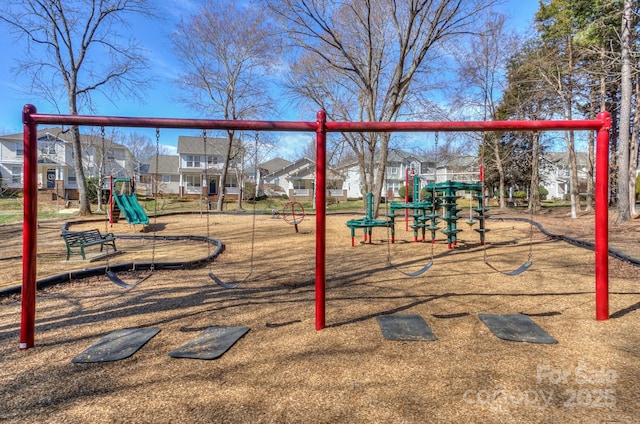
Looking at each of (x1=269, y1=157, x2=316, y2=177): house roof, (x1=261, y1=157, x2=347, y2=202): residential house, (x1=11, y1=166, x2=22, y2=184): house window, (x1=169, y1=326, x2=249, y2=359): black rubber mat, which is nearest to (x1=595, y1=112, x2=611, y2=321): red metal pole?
(x1=169, y1=326, x2=249, y2=359): black rubber mat

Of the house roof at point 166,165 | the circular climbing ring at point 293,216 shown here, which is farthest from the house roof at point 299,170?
the circular climbing ring at point 293,216

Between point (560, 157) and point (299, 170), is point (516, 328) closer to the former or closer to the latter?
point (299, 170)

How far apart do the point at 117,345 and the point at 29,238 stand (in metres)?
1.27

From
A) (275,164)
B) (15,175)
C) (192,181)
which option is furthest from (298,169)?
(15,175)

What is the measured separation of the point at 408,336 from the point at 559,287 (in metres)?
3.08

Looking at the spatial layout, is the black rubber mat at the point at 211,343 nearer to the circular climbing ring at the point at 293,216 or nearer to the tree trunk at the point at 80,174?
the circular climbing ring at the point at 293,216

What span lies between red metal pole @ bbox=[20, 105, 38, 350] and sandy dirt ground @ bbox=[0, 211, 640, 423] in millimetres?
201

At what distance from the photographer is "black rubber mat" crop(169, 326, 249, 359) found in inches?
118

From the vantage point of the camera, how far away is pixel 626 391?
93.7 inches

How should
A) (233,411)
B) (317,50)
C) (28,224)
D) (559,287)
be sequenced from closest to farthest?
(233,411), (28,224), (559,287), (317,50)

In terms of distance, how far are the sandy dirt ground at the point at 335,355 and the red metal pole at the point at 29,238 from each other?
201 mm

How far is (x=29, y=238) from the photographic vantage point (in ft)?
10.8

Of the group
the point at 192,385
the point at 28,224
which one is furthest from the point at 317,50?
the point at 192,385

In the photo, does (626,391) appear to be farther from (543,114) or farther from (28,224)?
(543,114)
